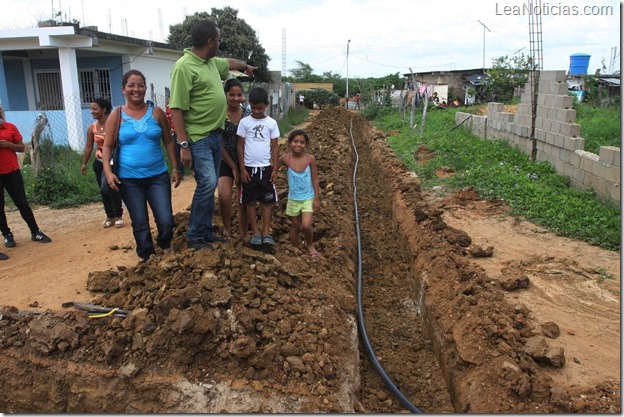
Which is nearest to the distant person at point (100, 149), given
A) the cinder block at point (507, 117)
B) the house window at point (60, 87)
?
the cinder block at point (507, 117)

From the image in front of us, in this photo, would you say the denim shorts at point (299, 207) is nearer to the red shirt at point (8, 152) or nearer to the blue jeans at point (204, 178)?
the blue jeans at point (204, 178)

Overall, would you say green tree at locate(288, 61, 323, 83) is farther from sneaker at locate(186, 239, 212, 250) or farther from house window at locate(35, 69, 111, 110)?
sneaker at locate(186, 239, 212, 250)

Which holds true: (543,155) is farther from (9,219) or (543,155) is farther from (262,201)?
(9,219)

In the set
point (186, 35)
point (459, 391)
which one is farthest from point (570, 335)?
point (186, 35)

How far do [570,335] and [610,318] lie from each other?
511 mm

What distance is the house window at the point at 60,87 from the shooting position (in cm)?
1399

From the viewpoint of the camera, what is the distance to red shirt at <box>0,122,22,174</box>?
206 inches

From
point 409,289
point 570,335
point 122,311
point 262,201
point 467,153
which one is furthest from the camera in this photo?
point 467,153

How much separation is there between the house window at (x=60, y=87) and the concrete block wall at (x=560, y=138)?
10.6m

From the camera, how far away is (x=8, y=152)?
17.4ft

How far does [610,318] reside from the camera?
3.92 m

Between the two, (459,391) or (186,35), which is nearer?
(459,391)

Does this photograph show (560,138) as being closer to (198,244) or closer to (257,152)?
(257,152)

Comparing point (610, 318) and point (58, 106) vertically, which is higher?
point (58, 106)
